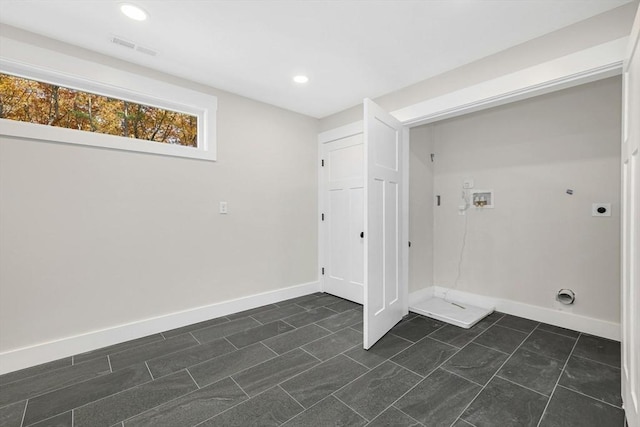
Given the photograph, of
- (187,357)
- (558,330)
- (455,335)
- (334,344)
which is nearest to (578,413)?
(455,335)

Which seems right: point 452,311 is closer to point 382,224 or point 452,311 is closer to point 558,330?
point 558,330

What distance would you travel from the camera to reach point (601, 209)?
8.30 feet

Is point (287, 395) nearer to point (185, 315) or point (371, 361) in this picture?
point (371, 361)

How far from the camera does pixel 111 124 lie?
2.51 m

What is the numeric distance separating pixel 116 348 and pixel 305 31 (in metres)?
2.96

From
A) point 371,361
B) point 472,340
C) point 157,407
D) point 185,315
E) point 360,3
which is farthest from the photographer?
point 185,315

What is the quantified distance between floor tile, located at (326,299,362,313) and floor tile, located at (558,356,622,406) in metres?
1.88

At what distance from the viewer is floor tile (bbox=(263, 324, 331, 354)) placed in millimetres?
2387

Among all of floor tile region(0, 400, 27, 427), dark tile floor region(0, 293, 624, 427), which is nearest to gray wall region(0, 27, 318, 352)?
dark tile floor region(0, 293, 624, 427)

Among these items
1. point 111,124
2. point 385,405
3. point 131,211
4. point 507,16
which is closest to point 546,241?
point 507,16

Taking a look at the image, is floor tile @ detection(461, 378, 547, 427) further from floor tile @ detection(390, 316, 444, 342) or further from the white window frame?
the white window frame

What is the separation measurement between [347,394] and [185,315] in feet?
6.06

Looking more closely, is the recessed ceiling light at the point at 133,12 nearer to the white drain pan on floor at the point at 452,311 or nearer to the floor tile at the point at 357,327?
the floor tile at the point at 357,327

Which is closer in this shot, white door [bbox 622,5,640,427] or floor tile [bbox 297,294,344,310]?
white door [bbox 622,5,640,427]
